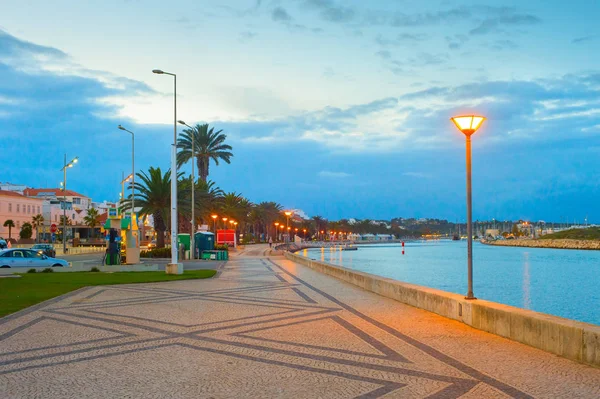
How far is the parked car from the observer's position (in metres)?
31.0

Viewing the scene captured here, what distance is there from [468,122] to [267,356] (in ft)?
21.2

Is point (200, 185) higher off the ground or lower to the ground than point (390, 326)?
higher

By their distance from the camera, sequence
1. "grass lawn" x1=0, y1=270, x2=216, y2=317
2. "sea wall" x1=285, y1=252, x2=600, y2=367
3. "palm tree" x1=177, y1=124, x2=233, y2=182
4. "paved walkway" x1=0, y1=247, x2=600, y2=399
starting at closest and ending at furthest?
"paved walkway" x1=0, y1=247, x2=600, y2=399 → "sea wall" x1=285, y1=252, x2=600, y2=367 → "grass lawn" x1=0, y1=270, x2=216, y2=317 → "palm tree" x1=177, y1=124, x2=233, y2=182

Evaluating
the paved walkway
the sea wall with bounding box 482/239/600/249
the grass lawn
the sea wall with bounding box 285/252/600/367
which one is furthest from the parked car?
the sea wall with bounding box 482/239/600/249

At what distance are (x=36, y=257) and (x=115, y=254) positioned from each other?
417cm

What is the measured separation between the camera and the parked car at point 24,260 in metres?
31.0

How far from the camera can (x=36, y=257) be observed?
104 feet

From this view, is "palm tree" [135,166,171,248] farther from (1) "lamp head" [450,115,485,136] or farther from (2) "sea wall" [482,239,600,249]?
(2) "sea wall" [482,239,600,249]

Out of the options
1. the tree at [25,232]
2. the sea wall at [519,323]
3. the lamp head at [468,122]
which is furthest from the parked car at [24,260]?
the tree at [25,232]

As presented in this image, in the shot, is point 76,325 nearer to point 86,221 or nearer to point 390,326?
point 390,326

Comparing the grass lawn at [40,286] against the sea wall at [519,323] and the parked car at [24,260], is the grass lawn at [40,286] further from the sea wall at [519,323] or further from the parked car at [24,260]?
the sea wall at [519,323]

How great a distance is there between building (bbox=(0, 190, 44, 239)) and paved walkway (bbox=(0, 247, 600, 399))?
92.2m

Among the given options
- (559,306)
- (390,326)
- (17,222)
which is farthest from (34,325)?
(17,222)

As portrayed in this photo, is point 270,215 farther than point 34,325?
Yes
